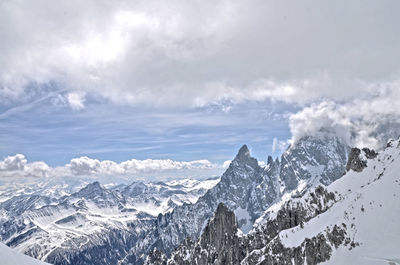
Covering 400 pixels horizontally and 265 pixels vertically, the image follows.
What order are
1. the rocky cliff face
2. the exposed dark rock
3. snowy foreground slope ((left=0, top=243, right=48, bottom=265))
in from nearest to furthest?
snowy foreground slope ((left=0, top=243, right=48, bottom=265)) < the rocky cliff face < the exposed dark rock

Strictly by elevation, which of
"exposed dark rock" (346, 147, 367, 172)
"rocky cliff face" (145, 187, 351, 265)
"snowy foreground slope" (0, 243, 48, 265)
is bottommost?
"rocky cliff face" (145, 187, 351, 265)

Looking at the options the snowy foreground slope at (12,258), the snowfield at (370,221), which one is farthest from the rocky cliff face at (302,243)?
the snowy foreground slope at (12,258)

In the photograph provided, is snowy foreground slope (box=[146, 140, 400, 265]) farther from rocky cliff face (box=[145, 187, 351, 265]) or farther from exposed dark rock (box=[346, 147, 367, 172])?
exposed dark rock (box=[346, 147, 367, 172])

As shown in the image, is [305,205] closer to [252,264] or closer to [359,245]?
[252,264]

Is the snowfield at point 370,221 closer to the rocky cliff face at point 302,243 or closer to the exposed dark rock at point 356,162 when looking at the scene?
the rocky cliff face at point 302,243

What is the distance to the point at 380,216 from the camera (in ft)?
411

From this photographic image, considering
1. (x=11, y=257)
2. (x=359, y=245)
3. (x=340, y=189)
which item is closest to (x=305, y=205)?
(x=340, y=189)

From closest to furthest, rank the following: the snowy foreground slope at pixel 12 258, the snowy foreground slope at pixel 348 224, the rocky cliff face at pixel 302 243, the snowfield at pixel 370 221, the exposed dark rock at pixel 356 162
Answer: the snowy foreground slope at pixel 12 258, the snowfield at pixel 370 221, the snowy foreground slope at pixel 348 224, the rocky cliff face at pixel 302 243, the exposed dark rock at pixel 356 162

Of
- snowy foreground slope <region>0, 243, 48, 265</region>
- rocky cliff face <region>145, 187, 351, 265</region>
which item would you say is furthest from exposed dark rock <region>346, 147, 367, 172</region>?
snowy foreground slope <region>0, 243, 48, 265</region>

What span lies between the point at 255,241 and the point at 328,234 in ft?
241

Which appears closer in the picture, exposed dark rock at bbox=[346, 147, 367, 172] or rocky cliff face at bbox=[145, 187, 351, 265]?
rocky cliff face at bbox=[145, 187, 351, 265]

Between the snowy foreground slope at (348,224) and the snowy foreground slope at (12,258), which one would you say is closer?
the snowy foreground slope at (12,258)

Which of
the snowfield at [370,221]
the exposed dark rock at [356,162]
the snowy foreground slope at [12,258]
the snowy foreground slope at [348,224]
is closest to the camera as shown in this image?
the snowy foreground slope at [12,258]

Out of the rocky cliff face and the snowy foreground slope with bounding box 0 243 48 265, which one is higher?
the snowy foreground slope with bounding box 0 243 48 265
